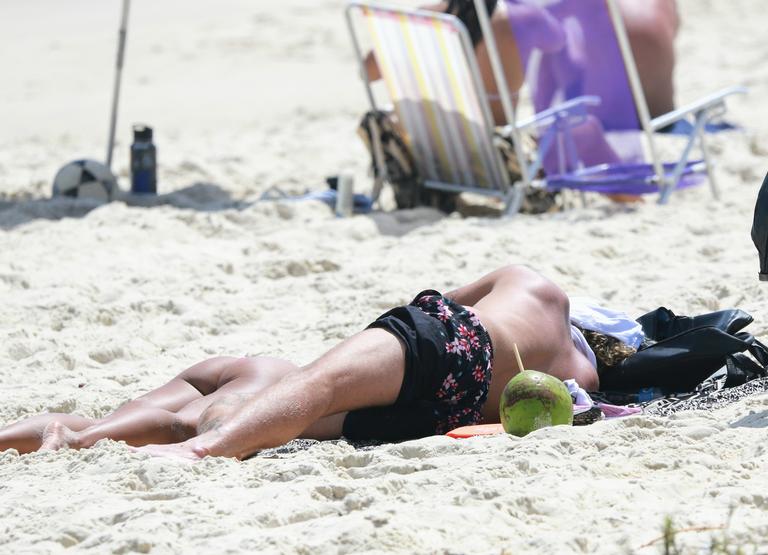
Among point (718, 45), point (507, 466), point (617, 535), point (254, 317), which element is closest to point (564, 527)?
point (617, 535)

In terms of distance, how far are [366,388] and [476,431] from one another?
0.29 meters

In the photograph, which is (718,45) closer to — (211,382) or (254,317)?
(254,317)

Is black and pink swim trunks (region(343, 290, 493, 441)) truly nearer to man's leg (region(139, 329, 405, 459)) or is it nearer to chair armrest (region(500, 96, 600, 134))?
man's leg (region(139, 329, 405, 459))

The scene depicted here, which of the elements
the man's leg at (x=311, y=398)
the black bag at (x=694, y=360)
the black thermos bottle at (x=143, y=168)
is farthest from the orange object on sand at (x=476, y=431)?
the black thermos bottle at (x=143, y=168)

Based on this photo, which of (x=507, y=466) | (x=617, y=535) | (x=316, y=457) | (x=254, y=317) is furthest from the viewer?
(x=254, y=317)

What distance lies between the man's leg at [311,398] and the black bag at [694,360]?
76 centimetres

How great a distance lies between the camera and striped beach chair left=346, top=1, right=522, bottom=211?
6293 millimetres

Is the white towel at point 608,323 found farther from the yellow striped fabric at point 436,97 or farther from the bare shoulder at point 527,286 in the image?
the yellow striped fabric at point 436,97

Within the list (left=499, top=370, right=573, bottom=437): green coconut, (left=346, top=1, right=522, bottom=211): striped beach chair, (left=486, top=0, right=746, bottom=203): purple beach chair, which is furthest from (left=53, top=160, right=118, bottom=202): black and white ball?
(left=499, top=370, right=573, bottom=437): green coconut

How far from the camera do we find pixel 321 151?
8.20 m

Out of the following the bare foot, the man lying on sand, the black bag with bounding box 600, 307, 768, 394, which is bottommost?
the black bag with bounding box 600, 307, 768, 394

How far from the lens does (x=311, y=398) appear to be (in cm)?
293

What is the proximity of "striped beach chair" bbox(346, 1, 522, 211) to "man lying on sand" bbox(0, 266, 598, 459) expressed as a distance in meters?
2.95

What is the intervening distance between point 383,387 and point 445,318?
249mm
